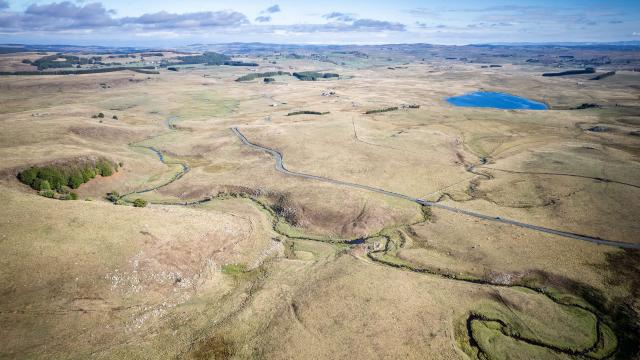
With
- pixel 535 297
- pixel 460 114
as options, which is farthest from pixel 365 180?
pixel 460 114

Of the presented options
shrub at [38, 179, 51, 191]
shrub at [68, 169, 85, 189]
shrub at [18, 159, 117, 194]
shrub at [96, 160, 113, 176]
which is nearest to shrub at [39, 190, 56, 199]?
shrub at [38, 179, 51, 191]

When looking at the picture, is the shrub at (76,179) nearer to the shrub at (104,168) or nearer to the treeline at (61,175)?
the treeline at (61,175)

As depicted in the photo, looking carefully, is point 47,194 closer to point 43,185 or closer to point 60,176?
point 43,185

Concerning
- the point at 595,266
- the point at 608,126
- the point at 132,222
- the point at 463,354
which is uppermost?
the point at 608,126

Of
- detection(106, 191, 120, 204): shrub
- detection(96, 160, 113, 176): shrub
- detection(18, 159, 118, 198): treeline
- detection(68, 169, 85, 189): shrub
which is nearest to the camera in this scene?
detection(18, 159, 118, 198): treeline

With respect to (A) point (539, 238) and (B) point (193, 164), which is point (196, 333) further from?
(B) point (193, 164)

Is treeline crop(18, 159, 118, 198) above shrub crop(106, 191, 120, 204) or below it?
above

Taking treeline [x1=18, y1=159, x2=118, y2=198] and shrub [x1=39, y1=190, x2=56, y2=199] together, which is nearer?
shrub [x1=39, y1=190, x2=56, y2=199]

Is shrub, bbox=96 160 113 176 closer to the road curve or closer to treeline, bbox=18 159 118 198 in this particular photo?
treeline, bbox=18 159 118 198

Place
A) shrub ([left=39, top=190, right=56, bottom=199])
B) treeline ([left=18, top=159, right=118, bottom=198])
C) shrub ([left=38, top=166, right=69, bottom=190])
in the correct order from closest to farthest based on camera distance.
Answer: shrub ([left=39, top=190, right=56, bottom=199])
treeline ([left=18, top=159, right=118, bottom=198])
shrub ([left=38, top=166, right=69, bottom=190])
